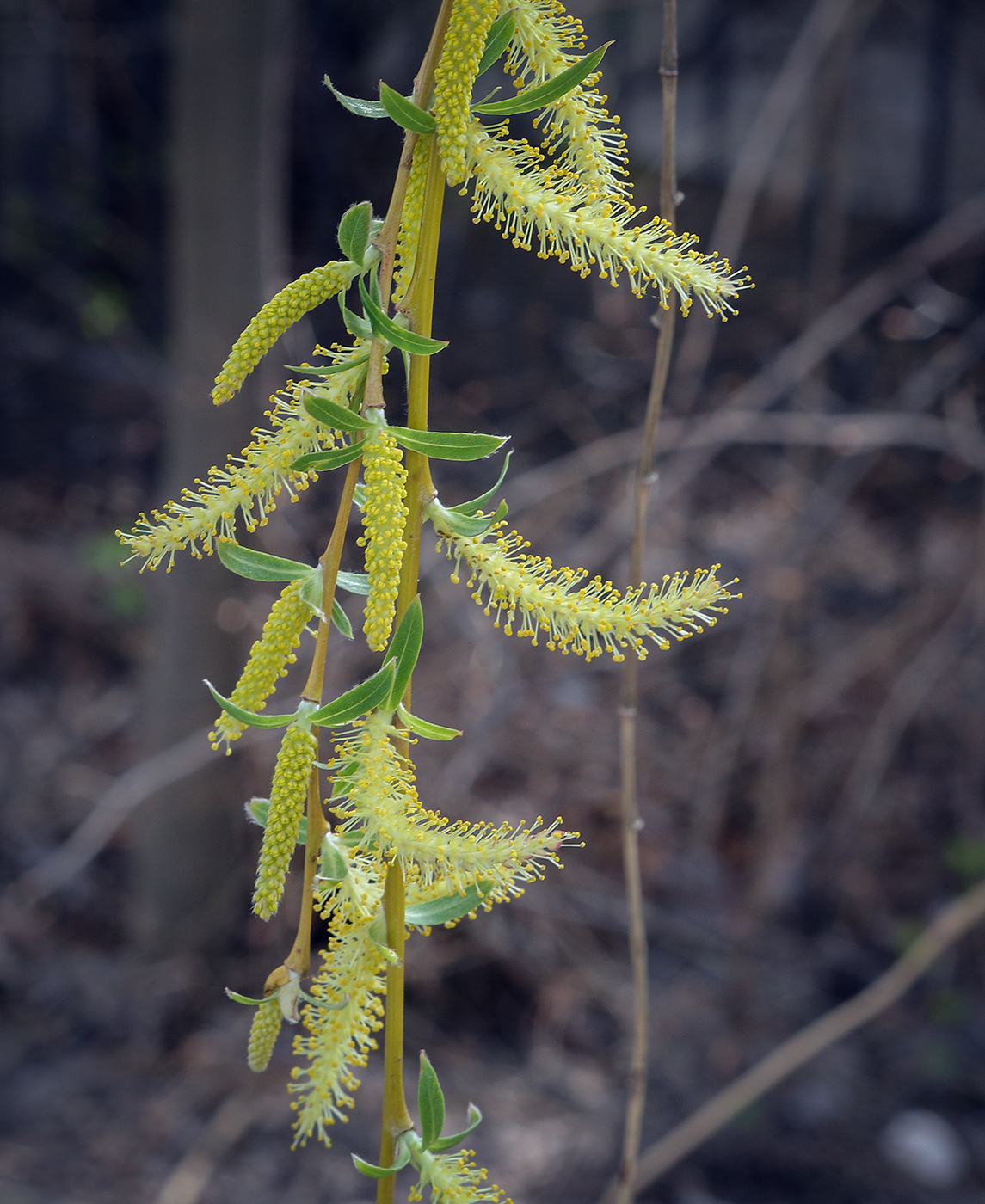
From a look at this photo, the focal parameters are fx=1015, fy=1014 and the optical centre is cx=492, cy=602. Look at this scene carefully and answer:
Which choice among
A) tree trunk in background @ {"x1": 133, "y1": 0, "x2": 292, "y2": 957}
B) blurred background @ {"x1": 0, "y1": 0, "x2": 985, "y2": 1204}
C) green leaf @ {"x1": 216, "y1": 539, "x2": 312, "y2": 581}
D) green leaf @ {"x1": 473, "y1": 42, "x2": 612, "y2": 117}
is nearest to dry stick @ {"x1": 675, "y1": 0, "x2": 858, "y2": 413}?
blurred background @ {"x1": 0, "y1": 0, "x2": 985, "y2": 1204}

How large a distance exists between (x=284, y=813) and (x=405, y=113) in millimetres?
465

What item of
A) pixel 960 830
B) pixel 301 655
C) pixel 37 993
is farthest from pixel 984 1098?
pixel 37 993

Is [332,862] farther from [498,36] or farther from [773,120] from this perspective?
[773,120]

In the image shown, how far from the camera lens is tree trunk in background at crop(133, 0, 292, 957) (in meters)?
3.09

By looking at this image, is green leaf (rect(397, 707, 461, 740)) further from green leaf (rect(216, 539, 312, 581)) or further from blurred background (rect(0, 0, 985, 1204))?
blurred background (rect(0, 0, 985, 1204))

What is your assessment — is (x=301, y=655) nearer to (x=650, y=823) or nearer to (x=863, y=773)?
(x=650, y=823)

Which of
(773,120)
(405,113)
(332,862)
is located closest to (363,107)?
(405,113)

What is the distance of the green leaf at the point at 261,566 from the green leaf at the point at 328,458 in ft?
0.30

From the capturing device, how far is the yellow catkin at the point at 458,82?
25.4 inches

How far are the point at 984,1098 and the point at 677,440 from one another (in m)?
2.16

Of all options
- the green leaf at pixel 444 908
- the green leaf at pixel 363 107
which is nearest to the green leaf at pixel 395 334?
the green leaf at pixel 363 107

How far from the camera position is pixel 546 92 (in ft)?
2.25

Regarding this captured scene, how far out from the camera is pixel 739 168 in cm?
227

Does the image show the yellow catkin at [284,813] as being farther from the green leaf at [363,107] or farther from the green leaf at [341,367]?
the green leaf at [363,107]
